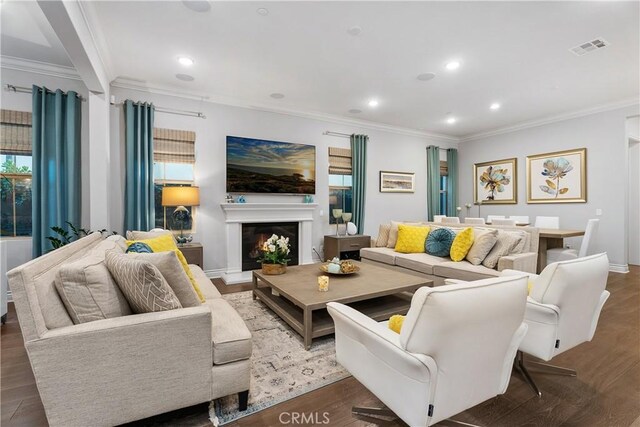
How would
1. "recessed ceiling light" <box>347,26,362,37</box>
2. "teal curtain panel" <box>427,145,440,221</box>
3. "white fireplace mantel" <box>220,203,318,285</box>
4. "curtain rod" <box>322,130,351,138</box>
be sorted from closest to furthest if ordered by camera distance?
"recessed ceiling light" <box>347,26,362,37</box> → "white fireplace mantel" <box>220,203,318,285</box> → "curtain rod" <box>322,130,351,138</box> → "teal curtain panel" <box>427,145,440,221</box>

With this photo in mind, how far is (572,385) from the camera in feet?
6.39

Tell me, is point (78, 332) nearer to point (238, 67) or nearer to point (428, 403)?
point (428, 403)

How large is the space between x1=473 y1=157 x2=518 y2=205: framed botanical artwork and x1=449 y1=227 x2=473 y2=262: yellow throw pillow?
3568mm

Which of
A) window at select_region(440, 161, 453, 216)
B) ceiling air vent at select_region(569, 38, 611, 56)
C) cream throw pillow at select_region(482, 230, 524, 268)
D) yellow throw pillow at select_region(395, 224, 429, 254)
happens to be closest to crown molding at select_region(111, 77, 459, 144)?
window at select_region(440, 161, 453, 216)

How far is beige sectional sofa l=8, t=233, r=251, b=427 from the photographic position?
1268 millimetres

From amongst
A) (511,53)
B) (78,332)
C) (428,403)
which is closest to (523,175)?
(511,53)

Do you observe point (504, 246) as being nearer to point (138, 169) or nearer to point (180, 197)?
point (180, 197)

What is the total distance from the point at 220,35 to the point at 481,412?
3.86 meters

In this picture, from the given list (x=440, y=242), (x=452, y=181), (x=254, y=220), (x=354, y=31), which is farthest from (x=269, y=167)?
(x=452, y=181)

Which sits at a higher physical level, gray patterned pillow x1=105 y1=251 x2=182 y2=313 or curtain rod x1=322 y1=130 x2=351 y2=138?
curtain rod x1=322 y1=130 x2=351 y2=138

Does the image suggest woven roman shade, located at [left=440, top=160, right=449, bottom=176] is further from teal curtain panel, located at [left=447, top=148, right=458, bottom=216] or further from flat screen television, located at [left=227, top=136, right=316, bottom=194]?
flat screen television, located at [left=227, top=136, right=316, bottom=194]

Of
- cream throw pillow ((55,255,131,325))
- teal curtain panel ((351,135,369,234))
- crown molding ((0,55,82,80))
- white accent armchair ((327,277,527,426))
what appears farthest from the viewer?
teal curtain panel ((351,135,369,234))

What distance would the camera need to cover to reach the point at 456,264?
11.9 feet

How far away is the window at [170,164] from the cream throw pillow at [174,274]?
10.3 ft
